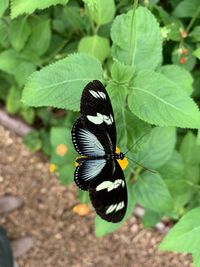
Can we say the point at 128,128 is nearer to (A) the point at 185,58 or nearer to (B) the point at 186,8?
(A) the point at 185,58

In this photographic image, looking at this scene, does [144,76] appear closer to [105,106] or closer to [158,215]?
[105,106]

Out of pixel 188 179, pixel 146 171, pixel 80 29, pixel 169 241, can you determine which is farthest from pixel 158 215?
pixel 80 29

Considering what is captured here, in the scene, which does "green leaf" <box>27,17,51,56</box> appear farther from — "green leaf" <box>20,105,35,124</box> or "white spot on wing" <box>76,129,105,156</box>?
"white spot on wing" <box>76,129,105,156</box>

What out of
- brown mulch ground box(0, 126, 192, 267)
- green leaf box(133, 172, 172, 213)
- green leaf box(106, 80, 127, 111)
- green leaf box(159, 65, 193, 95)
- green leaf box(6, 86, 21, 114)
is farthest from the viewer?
→ brown mulch ground box(0, 126, 192, 267)

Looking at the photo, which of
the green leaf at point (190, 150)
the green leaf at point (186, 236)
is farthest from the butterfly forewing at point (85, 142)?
the green leaf at point (190, 150)

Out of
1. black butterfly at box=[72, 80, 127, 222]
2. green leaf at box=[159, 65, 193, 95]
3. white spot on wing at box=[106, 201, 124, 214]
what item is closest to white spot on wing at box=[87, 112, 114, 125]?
black butterfly at box=[72, 80, 127, 222]

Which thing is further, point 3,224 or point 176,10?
point 3,224
